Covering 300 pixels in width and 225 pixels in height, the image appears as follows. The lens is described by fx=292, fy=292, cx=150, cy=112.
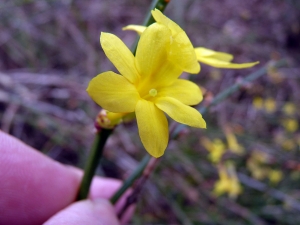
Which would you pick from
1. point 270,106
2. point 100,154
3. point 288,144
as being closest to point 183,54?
point 100,154

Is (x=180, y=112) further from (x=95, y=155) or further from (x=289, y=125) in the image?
(x=289, y=125)

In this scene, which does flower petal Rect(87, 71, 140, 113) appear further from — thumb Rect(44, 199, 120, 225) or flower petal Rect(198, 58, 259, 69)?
thumb Rect(44, 199, 120, 225)

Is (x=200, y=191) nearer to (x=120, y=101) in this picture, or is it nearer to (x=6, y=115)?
(x=6, y=115)

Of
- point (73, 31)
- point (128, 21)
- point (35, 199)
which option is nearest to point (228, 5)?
point (128, 21)

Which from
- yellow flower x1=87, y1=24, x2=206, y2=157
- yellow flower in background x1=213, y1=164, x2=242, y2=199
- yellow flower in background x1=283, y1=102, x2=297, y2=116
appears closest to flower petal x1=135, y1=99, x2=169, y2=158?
yellow flower x1=87, y1=24, x2=206, y2=157

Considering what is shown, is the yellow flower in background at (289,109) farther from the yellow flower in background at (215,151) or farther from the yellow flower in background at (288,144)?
the yellow flower in background at (215,151)

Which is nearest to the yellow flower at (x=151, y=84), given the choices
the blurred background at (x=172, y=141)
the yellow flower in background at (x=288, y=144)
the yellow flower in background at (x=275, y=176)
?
the blurred background at (x=172, y=141)
